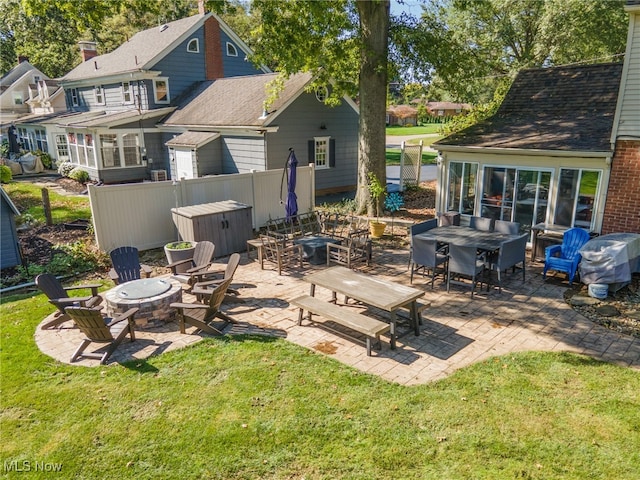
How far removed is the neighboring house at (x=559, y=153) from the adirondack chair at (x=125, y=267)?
359 inches

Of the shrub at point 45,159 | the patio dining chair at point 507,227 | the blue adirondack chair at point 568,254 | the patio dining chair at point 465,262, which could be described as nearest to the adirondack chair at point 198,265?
the patio dining chair at point 465,262

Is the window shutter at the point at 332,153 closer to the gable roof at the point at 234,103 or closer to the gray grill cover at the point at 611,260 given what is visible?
the gable roof at the point at 234,103

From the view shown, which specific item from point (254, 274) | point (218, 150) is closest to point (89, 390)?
point (254, 274)

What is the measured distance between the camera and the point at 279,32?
14.0m

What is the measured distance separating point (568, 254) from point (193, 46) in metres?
21.4

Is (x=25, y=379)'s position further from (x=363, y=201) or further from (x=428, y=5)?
(x=428, y=5)

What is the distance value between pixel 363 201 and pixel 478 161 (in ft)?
13.2

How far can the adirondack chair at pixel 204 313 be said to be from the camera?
742 centimetres

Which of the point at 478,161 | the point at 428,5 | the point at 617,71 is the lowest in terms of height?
the point at 478,161

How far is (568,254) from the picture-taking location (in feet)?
34.5

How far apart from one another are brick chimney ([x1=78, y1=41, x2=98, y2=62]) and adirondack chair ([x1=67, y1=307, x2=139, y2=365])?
1255 inches

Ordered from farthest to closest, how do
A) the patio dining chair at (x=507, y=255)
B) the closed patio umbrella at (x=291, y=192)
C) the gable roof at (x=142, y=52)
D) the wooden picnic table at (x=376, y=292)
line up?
the gable roof at (x=142, y=52) → the closed patio umbrella at (x=291, y=192) → the patio dining chair at (x=507, y=255) → the wooden picnic table at (x=376, y=292)

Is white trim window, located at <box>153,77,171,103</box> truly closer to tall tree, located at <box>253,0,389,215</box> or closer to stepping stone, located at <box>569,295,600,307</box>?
tall tree, located at <box>253,0,389,215</box>

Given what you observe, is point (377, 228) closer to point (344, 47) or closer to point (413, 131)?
point (344, 47)
